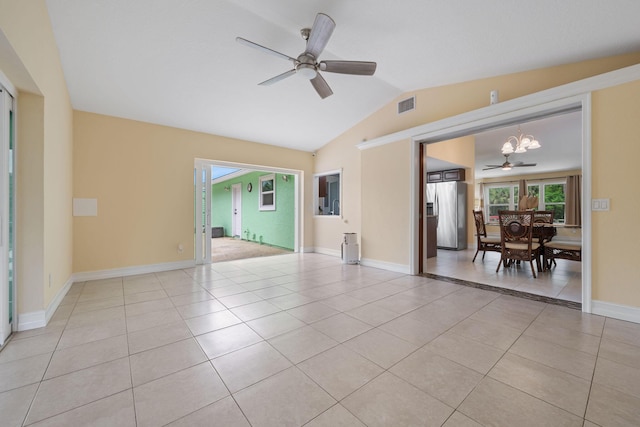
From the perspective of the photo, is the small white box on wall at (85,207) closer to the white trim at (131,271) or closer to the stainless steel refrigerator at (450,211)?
the white trim at (131,271)

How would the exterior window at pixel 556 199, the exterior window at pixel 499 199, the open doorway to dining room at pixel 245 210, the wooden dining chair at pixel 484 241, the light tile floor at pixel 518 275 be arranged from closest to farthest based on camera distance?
1. the light tile floor at pixel 518 275
2. the wooden dining chair at pixel 484 241
3. the open doorway to dining room at pixel 245 210
4. the exterior window at pixel 556 199
5. the exterior window at pixel 499 199

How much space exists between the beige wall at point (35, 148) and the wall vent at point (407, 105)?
4.49 meters

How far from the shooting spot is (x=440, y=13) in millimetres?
2432

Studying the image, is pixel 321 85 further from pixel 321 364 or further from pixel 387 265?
pixel 387 265

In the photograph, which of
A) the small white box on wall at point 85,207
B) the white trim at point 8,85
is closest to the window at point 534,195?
the small white box on wall at point 85,207

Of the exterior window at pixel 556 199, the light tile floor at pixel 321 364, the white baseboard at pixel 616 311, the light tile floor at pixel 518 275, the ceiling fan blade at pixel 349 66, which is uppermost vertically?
the ceiling fan blade at pixel 349 66

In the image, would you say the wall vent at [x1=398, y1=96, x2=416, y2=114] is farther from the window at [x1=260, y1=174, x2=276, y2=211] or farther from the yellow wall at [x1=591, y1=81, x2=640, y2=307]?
the window at [x1=260, y1=174, x2=276, y2=211]

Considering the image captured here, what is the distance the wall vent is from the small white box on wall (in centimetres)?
522

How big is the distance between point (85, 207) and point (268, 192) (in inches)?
185

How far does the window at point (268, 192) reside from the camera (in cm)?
781

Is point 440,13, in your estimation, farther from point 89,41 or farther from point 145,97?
point 145,97

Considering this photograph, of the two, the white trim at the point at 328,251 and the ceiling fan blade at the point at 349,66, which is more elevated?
the ceiling fan blade at the point at 349,66

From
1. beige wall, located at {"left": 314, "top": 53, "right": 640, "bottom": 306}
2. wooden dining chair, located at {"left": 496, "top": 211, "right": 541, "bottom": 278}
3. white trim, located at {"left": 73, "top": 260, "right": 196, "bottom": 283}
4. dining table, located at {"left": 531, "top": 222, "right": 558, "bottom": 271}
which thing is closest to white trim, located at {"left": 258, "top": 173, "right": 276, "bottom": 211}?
beige wall, located at {"left": 314, "top": 53, "right": 640, "bottom": 306}

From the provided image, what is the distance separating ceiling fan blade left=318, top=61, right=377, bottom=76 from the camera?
268 cm
